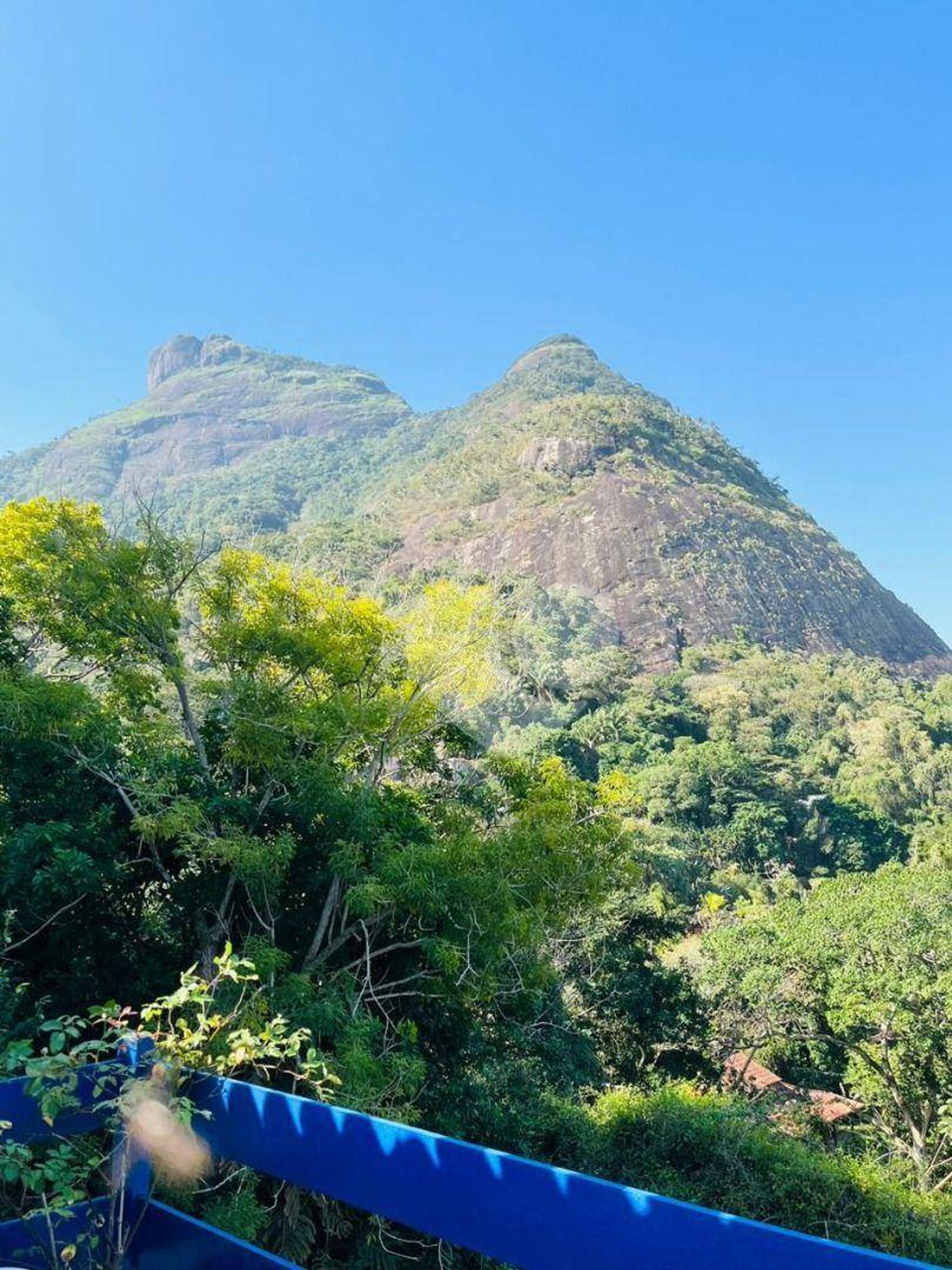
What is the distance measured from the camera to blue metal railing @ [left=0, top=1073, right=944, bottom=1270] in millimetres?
747

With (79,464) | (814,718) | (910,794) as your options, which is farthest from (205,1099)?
(79,464)

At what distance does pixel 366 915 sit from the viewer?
5.16m

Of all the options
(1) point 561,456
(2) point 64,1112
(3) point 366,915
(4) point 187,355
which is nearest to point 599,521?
(1) point 561,456

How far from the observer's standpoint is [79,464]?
105m

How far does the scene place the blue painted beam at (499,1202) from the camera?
736 mm

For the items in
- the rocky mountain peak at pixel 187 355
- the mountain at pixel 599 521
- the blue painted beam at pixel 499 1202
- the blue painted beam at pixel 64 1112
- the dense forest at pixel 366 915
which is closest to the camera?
the blue painted beam at pixel 499 1202

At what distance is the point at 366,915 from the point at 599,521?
49619mm

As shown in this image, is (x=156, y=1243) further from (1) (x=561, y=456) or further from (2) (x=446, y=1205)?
(1) (x=561, y=456)

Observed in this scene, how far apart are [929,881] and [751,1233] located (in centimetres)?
1350

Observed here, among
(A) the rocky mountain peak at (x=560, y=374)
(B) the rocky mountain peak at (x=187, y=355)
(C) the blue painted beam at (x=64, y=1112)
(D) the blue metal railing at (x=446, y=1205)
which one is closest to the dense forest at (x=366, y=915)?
(C) the blue painted beam at (x=64, y=1112)

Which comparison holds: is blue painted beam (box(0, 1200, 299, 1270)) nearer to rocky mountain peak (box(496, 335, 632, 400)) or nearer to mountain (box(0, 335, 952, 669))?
mountain (box(0, 335, 952, 669))

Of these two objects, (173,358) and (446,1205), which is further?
(173,358)

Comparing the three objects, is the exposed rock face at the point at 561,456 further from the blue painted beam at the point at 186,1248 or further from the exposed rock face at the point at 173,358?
the exposed rock face at the point at 173,358

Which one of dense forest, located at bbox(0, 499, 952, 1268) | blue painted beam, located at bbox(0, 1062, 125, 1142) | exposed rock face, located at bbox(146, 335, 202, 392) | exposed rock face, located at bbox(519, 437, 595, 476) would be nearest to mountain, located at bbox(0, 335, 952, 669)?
exposed rock face, located at bbox(519, 437, 595, 476)
